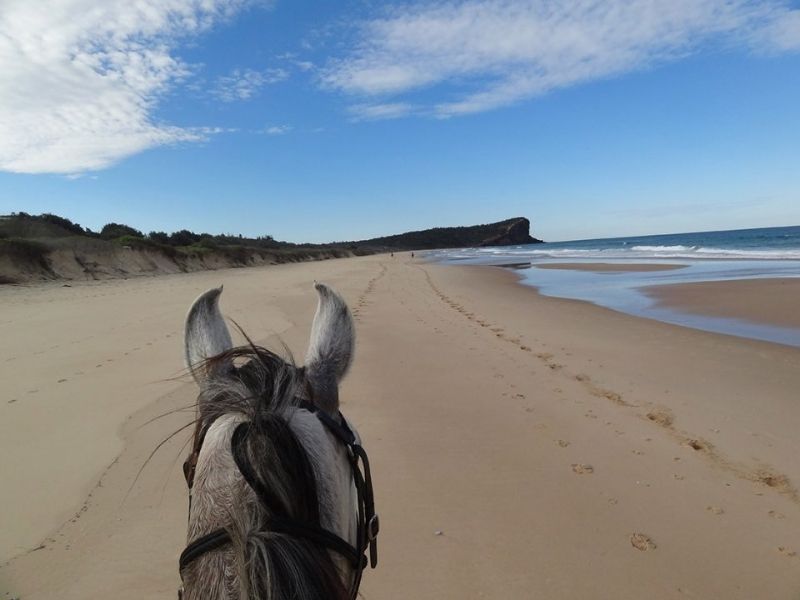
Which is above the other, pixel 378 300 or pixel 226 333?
pixel 226 333

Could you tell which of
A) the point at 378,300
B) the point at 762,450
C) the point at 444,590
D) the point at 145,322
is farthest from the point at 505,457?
the point at 378,300

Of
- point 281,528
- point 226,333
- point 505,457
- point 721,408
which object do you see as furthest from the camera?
point 721,408

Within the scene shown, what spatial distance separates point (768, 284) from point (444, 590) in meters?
17.1

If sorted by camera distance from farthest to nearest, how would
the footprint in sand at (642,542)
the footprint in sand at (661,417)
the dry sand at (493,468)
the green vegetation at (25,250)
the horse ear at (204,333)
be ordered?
the green vegetation at (25,250)
the footprint in sand at (661,417)
the footprint in sand at (642,542)
the dry sand at (493,468)
the horse ear at (204,333)

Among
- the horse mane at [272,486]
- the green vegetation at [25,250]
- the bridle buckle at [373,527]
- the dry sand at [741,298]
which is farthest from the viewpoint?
the green vegetation at [25,250]

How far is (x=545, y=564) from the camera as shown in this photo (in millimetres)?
2785

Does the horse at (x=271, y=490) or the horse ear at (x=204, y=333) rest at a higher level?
the horse ear at (x=204, y=333)

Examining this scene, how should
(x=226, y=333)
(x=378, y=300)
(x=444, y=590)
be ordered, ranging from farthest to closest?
(x=378, y=300) < (x=444, y=590) < (x=226, y=333)

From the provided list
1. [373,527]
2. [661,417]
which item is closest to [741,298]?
[661,417]

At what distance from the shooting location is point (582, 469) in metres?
3.85

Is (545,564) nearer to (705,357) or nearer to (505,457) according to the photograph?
(505,457)

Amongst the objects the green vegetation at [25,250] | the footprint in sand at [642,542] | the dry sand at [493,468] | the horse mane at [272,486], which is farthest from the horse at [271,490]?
the green vegetation at [25,250]

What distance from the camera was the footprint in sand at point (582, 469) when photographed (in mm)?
3803

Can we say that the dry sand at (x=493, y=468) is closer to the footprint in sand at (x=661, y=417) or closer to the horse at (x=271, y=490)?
the footprint in sand at (x=661, y=417)
